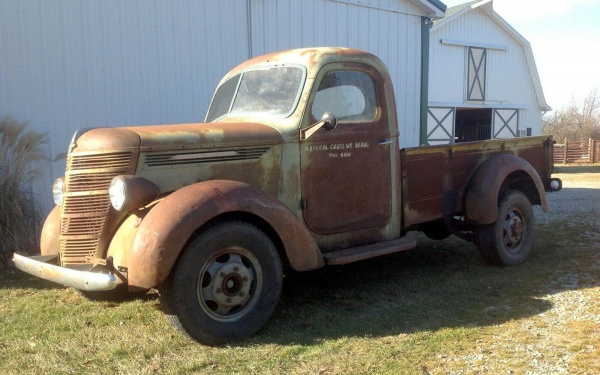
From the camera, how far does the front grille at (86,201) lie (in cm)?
419

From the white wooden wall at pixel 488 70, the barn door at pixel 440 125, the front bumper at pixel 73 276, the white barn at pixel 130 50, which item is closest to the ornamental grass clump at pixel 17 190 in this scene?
the white barn at pixel 130 50

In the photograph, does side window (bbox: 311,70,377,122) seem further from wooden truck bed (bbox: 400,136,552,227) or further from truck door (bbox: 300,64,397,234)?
wooden truck bed (bbox: 400,136,552,227)

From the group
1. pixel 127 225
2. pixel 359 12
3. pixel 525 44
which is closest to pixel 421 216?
pixel 127 225

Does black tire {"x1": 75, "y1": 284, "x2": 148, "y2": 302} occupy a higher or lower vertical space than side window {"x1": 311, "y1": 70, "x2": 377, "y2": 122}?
lower

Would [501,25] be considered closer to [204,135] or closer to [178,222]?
[204,135]

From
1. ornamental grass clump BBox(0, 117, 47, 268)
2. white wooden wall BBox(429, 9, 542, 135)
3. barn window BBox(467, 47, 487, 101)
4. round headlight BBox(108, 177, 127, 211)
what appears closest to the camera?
round headlight BBox(108, 177, 127, 211)

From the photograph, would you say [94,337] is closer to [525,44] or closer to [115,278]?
[115,278]

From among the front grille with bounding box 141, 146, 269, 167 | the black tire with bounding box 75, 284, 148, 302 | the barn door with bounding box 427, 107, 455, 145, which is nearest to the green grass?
the black tire with bounding box 75, 284, 148, 302

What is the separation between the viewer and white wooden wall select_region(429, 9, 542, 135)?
21500mm

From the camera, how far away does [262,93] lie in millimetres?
5289

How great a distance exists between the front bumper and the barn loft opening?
20.9 m

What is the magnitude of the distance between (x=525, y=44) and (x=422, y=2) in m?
14.6

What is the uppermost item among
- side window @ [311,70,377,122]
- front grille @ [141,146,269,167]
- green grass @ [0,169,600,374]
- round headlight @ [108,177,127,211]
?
side window @ [311,70,377,122]

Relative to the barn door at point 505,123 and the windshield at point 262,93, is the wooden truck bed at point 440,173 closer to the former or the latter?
the windshield at point 262,93
